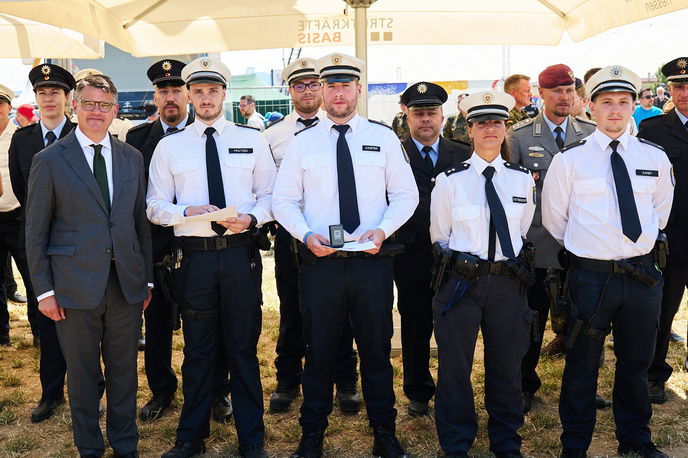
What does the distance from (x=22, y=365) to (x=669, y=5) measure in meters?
6.12

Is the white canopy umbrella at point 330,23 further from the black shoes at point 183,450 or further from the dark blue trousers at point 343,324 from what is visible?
the black shoes at point 183,450

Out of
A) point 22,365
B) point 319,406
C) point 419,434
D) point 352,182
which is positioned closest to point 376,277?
point 352,182

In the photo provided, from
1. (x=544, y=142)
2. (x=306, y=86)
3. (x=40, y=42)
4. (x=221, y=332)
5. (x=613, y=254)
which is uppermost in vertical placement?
(x=40, y=42)

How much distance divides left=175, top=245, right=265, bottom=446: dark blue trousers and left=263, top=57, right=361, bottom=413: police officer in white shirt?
0.80m

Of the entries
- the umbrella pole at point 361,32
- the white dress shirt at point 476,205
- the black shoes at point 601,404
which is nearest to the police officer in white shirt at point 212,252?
the white dress shirt at point 476,205

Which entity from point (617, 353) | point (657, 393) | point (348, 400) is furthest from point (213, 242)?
point (657, 393)

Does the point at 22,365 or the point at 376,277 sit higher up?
the point at 376,277

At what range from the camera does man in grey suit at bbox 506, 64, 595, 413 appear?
488cm

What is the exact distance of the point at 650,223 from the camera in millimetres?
4086

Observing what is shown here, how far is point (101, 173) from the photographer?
4078 millimetres

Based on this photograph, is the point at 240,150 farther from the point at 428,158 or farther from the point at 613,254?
the point at 613,254

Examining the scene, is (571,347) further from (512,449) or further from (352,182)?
(352,182)

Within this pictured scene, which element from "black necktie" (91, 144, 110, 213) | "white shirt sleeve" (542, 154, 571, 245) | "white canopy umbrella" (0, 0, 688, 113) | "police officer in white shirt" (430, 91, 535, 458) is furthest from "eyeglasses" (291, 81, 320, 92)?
"white shirt sleeve" (542, 154, 571, 245)

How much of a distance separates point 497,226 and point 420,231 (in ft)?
2.82
